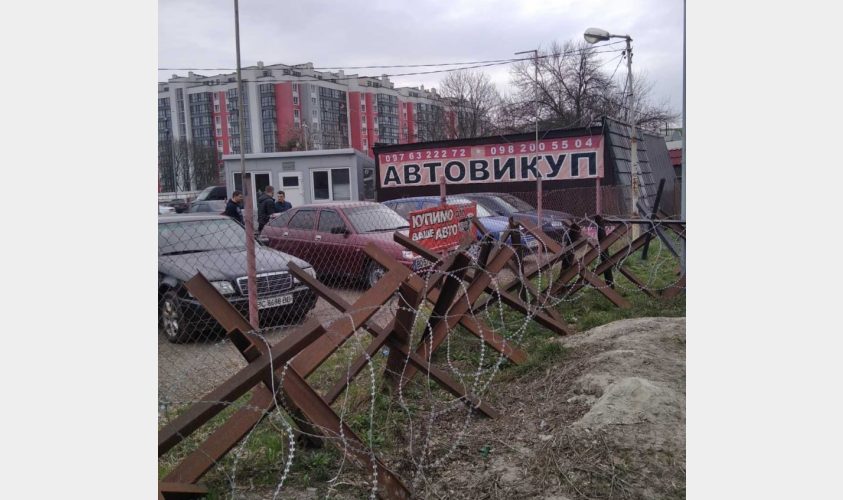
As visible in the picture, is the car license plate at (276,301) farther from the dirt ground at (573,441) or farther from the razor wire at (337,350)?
the dirt ground at (573,441)

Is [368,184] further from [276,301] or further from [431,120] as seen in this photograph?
[276,301]

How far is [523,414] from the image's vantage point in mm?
3877

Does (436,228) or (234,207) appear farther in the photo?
(234,207)

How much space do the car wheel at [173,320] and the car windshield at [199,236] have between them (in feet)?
1.46

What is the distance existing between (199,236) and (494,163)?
35.2ft

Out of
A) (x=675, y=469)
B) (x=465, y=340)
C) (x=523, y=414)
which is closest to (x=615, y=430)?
(x=675, y=469)

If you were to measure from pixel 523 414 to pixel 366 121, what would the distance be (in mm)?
9872

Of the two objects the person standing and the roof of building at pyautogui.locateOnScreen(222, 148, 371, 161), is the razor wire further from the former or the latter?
the roof of building at pyautogui.locateOnScreen(222, 148, 371, 161)

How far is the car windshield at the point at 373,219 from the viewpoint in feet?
29.7

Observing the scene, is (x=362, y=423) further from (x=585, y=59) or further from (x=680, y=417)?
(x=585, y=59)

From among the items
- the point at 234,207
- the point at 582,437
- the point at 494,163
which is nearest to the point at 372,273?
the point at 234,207

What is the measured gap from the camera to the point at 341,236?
29.8 feet

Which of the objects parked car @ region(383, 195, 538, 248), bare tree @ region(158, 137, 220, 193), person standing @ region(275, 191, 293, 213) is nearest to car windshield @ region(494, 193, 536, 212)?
parked car @ region(383, 195, 538, 248)

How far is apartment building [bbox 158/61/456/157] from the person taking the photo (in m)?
4.04
